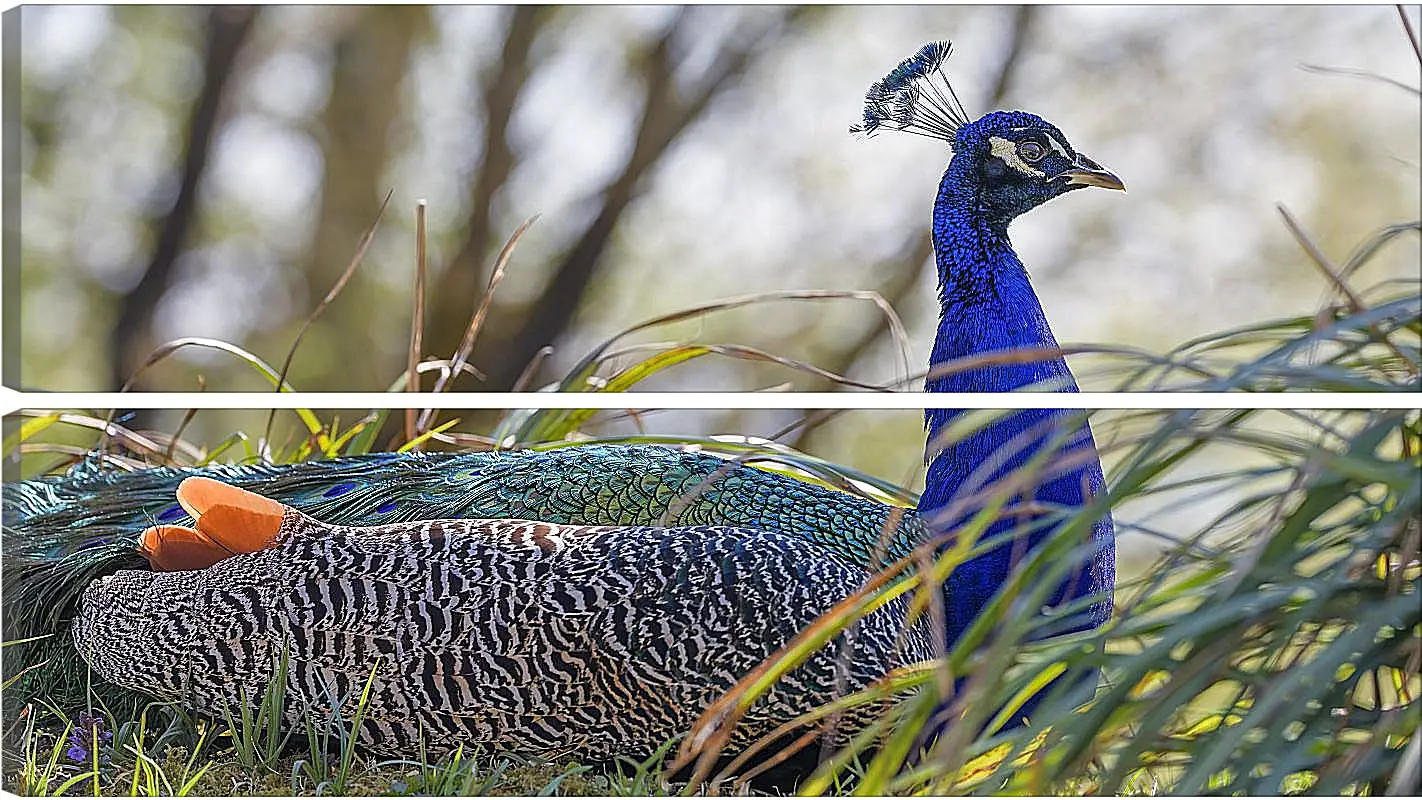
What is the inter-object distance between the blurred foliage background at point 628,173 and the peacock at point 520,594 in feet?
1.00

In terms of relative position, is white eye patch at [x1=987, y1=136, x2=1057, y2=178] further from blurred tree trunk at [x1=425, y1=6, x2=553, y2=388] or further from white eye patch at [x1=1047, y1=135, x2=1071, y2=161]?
blurred tree trunk at [x1=425, y1=6, x2=553, y2=388]

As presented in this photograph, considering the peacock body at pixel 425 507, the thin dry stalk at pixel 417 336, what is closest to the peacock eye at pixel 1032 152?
the peacock body at pixel 425 507

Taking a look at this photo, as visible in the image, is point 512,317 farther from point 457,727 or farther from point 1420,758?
point 1420,758

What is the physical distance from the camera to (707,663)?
4.30ft

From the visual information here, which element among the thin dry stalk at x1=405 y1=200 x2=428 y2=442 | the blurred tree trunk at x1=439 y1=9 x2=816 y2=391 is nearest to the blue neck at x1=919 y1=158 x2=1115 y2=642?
the blurred tree trunk at x1=439 y1=9 x2=816 y2=391

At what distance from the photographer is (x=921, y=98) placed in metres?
1.57

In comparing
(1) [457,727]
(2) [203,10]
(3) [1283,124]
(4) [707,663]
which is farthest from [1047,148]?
(2) [203,10]

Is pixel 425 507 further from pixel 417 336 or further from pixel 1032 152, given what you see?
pixel 1032 152

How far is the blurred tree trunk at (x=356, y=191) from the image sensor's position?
261 centimetres

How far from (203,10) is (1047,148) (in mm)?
1931

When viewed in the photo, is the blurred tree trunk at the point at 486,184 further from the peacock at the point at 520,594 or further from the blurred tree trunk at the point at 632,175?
the peacock at the point at 520,594

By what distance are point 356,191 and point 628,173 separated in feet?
1.87

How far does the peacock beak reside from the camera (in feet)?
5.11

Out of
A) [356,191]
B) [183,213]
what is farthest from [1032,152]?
[183,213]
